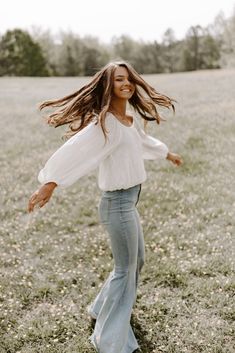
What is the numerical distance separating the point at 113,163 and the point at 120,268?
4.11 ft

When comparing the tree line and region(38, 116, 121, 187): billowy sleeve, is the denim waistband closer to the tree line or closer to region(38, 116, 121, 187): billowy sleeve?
region(38, 116, 121, 187): billowy sleeve

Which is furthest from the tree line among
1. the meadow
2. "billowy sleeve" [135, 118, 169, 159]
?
"billowy sleeve" [135, 118, 169, 159]

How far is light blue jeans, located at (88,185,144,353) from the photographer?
16.5 ft

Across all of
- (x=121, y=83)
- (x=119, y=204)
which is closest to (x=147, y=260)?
(x=119, y=204)

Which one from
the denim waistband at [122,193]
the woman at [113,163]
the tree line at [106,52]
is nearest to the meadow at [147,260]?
the woman at [113,163]

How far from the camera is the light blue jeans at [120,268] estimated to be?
504 cm

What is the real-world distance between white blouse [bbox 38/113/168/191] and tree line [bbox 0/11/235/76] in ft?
233

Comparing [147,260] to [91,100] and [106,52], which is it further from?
[106,52]

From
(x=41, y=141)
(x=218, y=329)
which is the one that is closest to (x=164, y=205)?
(x=218, y=329)

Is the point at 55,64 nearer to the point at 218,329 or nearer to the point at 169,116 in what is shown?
the point at 169,116

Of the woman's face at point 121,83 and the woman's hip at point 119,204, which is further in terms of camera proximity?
the woman's hip at point 119,204

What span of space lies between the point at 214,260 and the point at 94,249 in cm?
216

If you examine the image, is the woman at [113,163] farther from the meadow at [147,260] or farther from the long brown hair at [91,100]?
the meadow at [147,260]

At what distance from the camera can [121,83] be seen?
4859 mm
